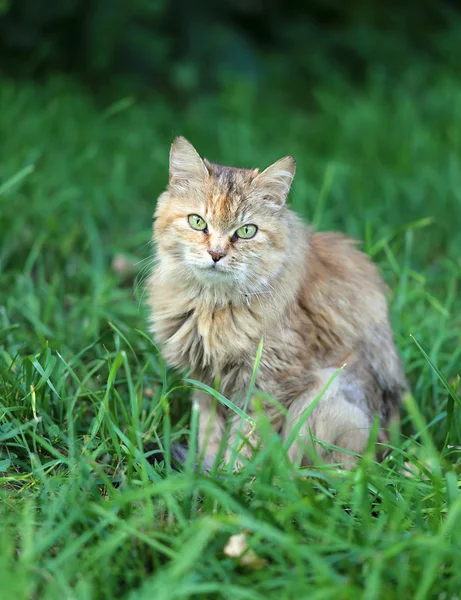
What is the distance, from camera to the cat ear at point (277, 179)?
3.22 metres

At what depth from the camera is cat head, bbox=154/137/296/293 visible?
312cm

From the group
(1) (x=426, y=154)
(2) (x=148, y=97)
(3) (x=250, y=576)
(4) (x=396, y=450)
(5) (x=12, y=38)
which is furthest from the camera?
(2) (x=148, y=97)

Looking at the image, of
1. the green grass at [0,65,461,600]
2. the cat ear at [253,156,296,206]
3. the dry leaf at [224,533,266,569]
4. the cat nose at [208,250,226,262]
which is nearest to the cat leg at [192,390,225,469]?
the green grass at [0,65,461,600]

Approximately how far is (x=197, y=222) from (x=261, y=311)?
470 millimetres

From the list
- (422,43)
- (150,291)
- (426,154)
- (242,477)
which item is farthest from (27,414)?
(422,43)

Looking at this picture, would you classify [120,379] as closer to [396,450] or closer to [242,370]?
[242,370]

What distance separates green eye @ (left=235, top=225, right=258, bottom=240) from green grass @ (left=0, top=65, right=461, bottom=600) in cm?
60

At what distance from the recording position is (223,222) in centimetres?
314

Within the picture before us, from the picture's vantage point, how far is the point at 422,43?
830 cm

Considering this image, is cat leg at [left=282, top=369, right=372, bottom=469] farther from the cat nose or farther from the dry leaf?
the dry leaf

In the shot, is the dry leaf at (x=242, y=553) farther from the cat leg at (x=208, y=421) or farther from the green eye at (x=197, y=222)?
the green eye at (x=197, y=222)

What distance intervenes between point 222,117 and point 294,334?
13.8 ft

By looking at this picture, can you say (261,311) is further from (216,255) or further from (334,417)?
(334,417)

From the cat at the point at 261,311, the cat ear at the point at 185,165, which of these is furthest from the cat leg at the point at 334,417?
the cat ear at the point at 185,165
